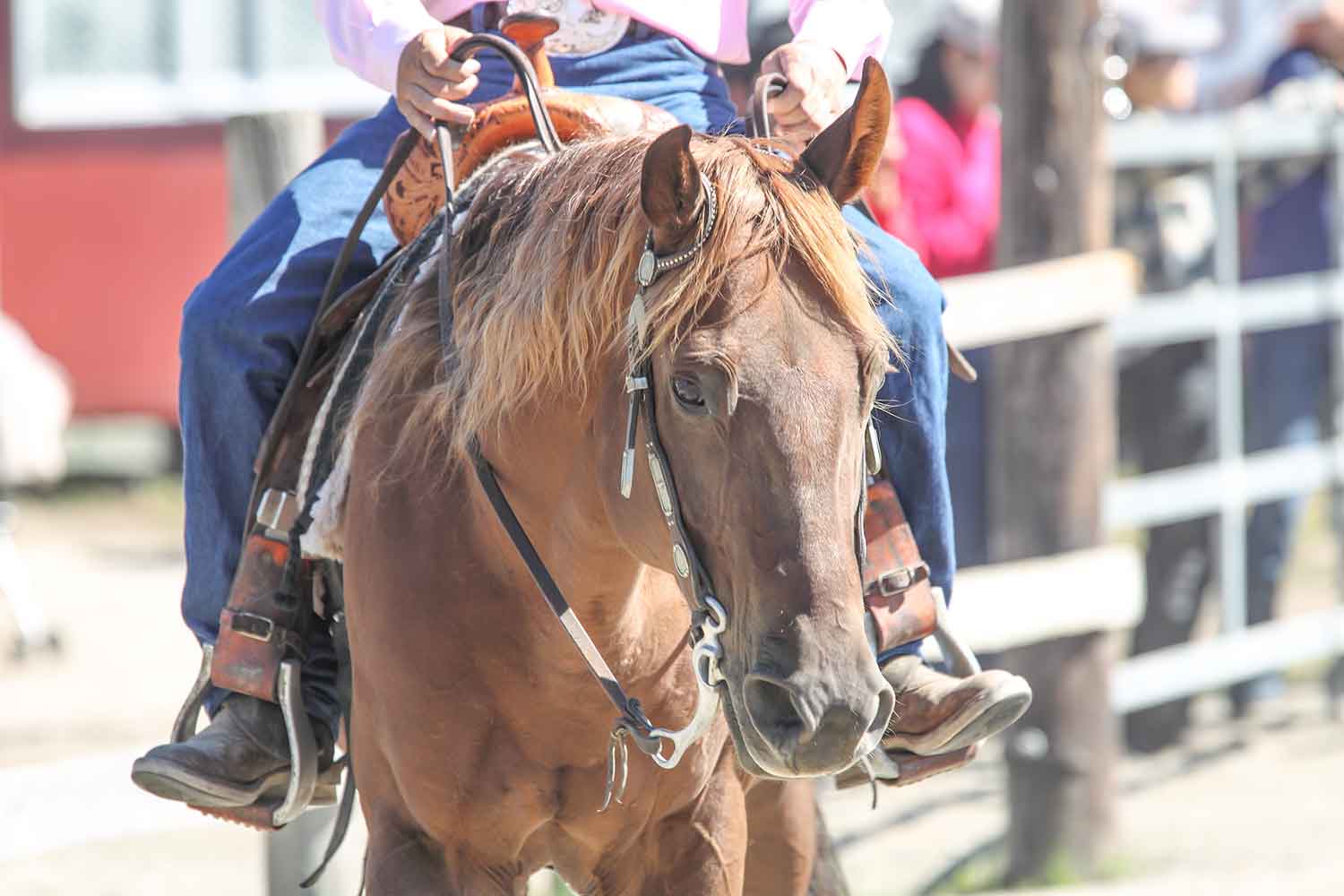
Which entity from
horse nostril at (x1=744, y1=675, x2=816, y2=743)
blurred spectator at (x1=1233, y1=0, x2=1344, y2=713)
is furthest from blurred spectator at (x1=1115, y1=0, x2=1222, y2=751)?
horse nostril at (x1=744, y1=675, x2=816, y2=743)

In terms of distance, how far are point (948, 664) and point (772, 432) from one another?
4.57 ft

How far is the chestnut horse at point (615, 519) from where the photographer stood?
7.22 feet

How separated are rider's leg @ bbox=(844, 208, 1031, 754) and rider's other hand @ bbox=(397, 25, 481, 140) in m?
0.65

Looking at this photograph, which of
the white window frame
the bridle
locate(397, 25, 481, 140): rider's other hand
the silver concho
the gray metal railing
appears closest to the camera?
the bridle

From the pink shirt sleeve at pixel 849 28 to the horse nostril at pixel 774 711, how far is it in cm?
121

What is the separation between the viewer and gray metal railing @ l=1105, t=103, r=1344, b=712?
6.31 m

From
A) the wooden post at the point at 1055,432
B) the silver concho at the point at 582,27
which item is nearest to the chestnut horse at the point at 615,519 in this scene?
the silver concho at the point at 582,27

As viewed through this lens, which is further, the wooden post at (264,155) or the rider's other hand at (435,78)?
the wooden post at (264,155)

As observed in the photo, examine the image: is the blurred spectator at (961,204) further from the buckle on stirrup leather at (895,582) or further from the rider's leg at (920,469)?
the buckle on stirrup leather at (895,582)

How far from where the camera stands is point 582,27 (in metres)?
3.26

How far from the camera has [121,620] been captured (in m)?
8.84

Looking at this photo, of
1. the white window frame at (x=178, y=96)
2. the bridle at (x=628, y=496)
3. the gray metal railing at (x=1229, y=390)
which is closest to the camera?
the bridle at (x=628, y=496)

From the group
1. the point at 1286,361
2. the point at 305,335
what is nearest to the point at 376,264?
the point at 305,335

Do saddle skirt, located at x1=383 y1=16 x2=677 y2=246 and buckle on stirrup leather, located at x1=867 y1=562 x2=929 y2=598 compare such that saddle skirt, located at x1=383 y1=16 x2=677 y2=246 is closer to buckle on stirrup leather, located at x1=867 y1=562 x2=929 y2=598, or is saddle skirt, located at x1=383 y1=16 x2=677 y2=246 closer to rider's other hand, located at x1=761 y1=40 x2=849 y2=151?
rider's other hand, located at x1=761 y1=40 x2=849 y2=151
